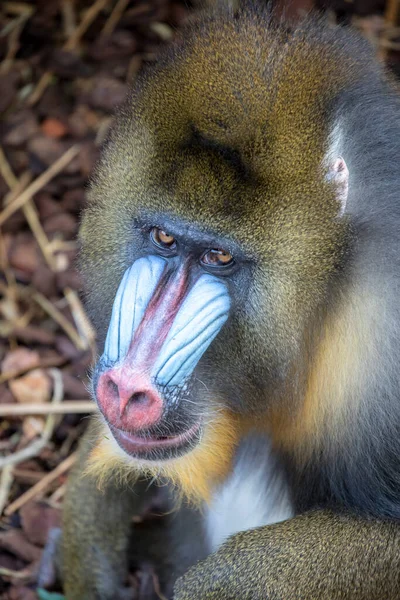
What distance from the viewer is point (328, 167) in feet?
9.57

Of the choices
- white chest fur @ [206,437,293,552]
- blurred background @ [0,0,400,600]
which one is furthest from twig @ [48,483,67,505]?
white chest fur @ [206,437,293,552]

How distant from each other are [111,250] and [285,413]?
0.75 metres

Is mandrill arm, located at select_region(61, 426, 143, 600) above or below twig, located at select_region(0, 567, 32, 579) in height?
above

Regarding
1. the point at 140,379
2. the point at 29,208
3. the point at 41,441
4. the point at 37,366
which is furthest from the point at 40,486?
the point at 140,379

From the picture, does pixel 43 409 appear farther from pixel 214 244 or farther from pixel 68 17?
pixel 68 17

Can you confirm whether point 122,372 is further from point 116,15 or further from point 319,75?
point 116,15

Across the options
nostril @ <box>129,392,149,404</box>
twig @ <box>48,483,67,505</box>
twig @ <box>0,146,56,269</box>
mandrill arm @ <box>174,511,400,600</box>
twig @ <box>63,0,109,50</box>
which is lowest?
twig @ <box>48,483,67,505</box>

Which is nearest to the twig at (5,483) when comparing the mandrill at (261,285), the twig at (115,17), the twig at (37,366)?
the twig at (37,366)

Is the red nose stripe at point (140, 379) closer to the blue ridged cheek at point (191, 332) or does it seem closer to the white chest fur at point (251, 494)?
the blue ridged cheek at point (191, 332)

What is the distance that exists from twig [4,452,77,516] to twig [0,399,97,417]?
21cm

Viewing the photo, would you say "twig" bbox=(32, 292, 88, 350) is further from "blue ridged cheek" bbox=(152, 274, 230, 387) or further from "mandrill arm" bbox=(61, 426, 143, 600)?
"blue ridged cheek" bbox=(152, 274, 230, 387)

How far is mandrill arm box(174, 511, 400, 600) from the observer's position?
3020 millimetres

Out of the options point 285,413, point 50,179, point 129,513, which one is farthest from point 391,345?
point 50,179

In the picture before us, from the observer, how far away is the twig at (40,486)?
4496 mm
